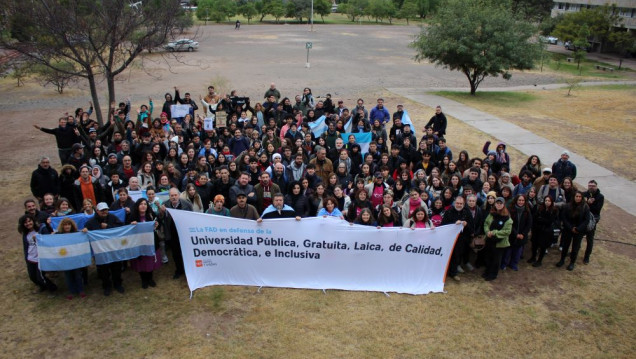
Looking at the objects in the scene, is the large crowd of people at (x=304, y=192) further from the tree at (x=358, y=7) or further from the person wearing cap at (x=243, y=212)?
the tree at (x=358, y=7)

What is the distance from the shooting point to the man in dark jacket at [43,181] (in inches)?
368

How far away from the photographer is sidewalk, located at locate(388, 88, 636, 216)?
12.9m

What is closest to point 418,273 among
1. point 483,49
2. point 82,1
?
point 82,1

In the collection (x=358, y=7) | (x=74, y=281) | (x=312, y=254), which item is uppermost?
(x=358, y=7)

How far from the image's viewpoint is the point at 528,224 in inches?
336

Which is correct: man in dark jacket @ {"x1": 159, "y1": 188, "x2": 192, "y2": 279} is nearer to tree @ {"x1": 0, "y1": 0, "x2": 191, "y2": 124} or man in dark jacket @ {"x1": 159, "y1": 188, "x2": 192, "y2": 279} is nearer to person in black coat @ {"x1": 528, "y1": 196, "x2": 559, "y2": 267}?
person in black coat @ {"x1": 528, "y1": 196, "x2": 559, "y2": 267}

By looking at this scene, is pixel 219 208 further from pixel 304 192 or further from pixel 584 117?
pixel 584 117

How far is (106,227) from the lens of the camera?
7.62 meters

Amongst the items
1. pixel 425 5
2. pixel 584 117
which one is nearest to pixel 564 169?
pixel 584 117

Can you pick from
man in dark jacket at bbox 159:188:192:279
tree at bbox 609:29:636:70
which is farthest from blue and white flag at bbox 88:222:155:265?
tree at bbox 609:29:636:70

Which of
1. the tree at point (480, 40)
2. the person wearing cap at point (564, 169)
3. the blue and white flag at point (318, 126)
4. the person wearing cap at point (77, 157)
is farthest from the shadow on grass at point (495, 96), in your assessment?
the person wearing cap at point (77, 157)

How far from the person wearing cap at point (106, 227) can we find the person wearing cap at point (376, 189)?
14.8 ft

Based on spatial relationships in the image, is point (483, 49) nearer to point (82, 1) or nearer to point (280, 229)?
point (82, 1)

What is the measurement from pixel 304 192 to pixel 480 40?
753 inches
